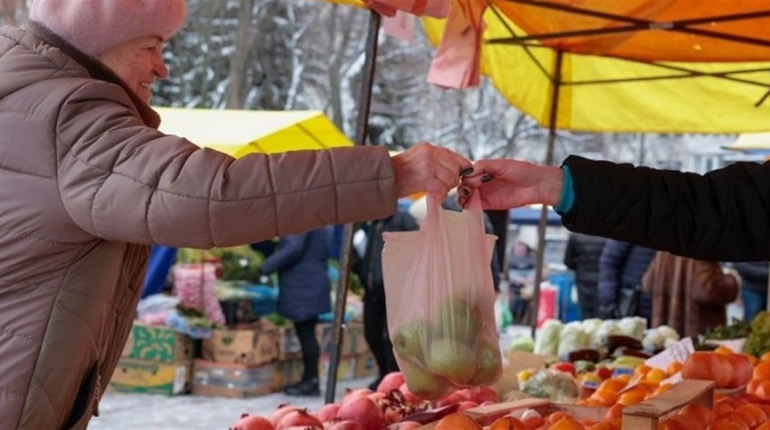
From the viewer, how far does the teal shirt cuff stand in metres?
2.29

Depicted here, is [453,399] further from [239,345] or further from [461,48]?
[239,345]

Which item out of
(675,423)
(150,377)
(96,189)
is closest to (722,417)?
(675,423)

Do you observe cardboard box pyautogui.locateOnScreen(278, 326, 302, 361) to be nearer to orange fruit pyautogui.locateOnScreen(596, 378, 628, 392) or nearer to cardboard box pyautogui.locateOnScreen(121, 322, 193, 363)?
cardboard box pyautogui.locateOnScreen(121, 322, 193, 363)

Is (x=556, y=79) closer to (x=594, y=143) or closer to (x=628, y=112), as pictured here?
(x=628, y=112)

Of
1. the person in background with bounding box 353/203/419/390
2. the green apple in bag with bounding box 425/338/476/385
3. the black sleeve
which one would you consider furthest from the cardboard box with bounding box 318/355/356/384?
the black sleeve

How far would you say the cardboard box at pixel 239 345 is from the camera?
910cm

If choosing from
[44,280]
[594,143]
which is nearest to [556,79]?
[44,280]

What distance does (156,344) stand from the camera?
905cm

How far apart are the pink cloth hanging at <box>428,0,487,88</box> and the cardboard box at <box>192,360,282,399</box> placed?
206 inches

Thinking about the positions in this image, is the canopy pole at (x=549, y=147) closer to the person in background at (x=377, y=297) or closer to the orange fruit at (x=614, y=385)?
the person in background at (x=377, y=297)

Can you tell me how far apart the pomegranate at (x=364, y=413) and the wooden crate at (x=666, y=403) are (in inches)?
34.4

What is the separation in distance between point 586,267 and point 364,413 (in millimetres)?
7530

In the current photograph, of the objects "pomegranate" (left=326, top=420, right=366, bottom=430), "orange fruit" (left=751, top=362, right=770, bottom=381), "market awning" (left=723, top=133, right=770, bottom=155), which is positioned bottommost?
"pomegranate" (left=326, top=420, right=366, bottom=430)

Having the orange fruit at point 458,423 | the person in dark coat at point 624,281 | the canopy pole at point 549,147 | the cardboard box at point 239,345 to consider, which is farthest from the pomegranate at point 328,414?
the person in dark coat at point 624,281
